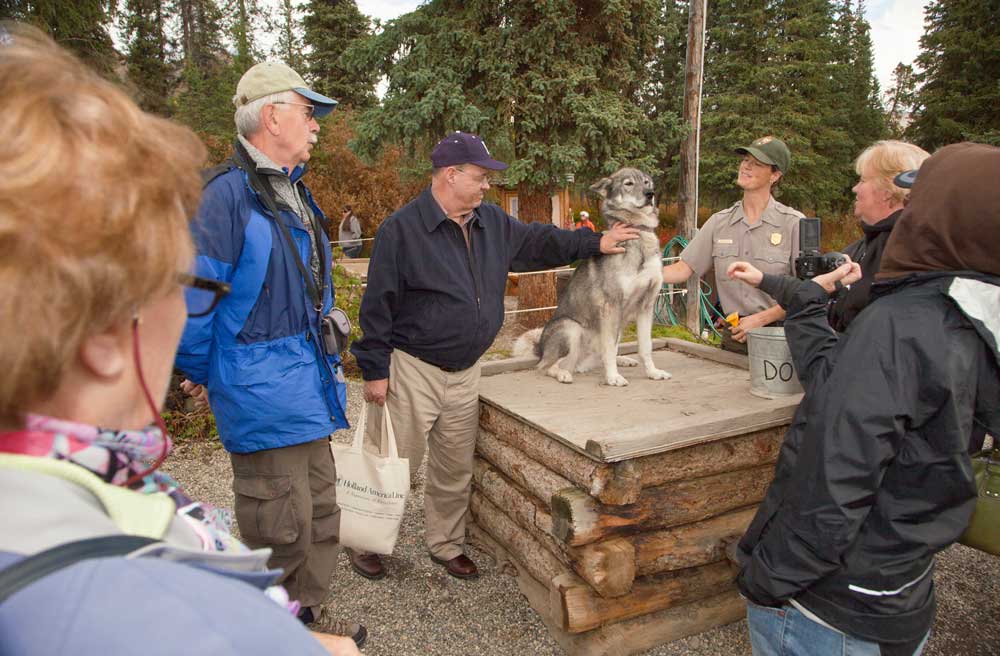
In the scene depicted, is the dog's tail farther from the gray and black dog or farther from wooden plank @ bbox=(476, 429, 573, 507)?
wooden plank @ bbox=(476, 429, 573, 507)

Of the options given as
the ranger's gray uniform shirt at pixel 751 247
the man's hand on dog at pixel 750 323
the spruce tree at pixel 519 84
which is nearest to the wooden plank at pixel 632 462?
the man's hand on dog at pixel 750 323

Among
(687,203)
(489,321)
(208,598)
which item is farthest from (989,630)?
(687,203)

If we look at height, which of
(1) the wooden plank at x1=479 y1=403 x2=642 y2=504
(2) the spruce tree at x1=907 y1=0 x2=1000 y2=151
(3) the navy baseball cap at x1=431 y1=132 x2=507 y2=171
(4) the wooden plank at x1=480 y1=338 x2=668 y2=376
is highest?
(2) the spruce tree at x1=907 y1=0 x2=1000 y2=151

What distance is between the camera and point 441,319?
3.64 metres

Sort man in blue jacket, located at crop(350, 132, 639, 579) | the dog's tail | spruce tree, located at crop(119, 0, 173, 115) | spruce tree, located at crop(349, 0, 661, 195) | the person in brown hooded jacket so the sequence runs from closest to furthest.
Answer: the person in brown hooded jacket
man in blue jacket, located at crop(350, 132, 639, 579)
the dog's tail
spruce tree, located at crop(349, 0, 661, 195)
spruce tree, located at crop(119, 0, 173, 115)

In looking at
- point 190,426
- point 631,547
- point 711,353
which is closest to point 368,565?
point 631,547

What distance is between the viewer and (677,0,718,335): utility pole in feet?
34.8

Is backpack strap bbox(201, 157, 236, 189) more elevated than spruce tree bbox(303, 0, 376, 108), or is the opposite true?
spruce tree bbox(303, 0, 376, 108)

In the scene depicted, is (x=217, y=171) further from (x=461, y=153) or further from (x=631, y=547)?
(x=631, y=547)

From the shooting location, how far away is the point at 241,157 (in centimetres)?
284

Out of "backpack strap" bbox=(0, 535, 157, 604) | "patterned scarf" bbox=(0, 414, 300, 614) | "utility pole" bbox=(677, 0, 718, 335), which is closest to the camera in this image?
"backpack strap" bbox=(0, 535, 157, 604)

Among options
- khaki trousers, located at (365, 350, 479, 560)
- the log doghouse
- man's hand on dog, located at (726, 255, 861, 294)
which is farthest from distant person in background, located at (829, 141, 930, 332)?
khaki trousers, located at (365, 350, 479, 560)

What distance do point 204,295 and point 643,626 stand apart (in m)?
2.98

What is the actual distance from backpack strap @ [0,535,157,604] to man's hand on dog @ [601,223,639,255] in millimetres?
3730
